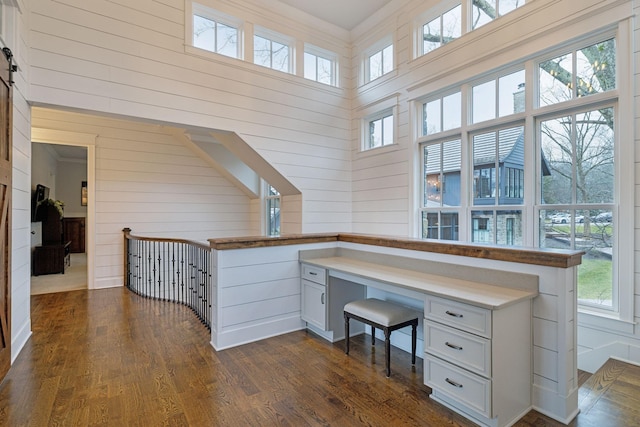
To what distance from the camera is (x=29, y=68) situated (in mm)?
3076

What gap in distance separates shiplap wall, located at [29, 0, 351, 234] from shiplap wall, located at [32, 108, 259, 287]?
8.64ft

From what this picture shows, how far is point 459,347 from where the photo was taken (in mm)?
2029

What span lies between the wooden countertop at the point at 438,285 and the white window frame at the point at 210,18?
122 inches

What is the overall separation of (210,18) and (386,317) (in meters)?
4.34

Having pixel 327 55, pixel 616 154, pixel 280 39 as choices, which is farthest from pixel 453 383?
pixel 327 55

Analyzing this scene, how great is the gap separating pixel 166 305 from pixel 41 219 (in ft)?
16.4

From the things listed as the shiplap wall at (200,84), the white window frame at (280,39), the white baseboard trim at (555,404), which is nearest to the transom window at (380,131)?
the shiplap wall at (200,84)

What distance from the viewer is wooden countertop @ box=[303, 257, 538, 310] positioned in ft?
6.47

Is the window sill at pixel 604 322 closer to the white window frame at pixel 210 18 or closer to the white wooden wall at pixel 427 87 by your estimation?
the white wooden wall at pixel 427 87

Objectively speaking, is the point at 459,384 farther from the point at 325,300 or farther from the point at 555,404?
the point at 325,300

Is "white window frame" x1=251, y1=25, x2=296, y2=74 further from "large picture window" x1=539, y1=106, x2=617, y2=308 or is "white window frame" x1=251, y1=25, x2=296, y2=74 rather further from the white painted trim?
"large picture window" x1=539, y1=106, x2=617, y2=308

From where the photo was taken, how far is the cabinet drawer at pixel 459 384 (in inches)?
74.6

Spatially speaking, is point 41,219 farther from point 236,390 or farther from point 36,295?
point 236,390

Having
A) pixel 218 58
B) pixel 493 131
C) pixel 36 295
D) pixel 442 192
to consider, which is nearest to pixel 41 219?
pixel 36 295
